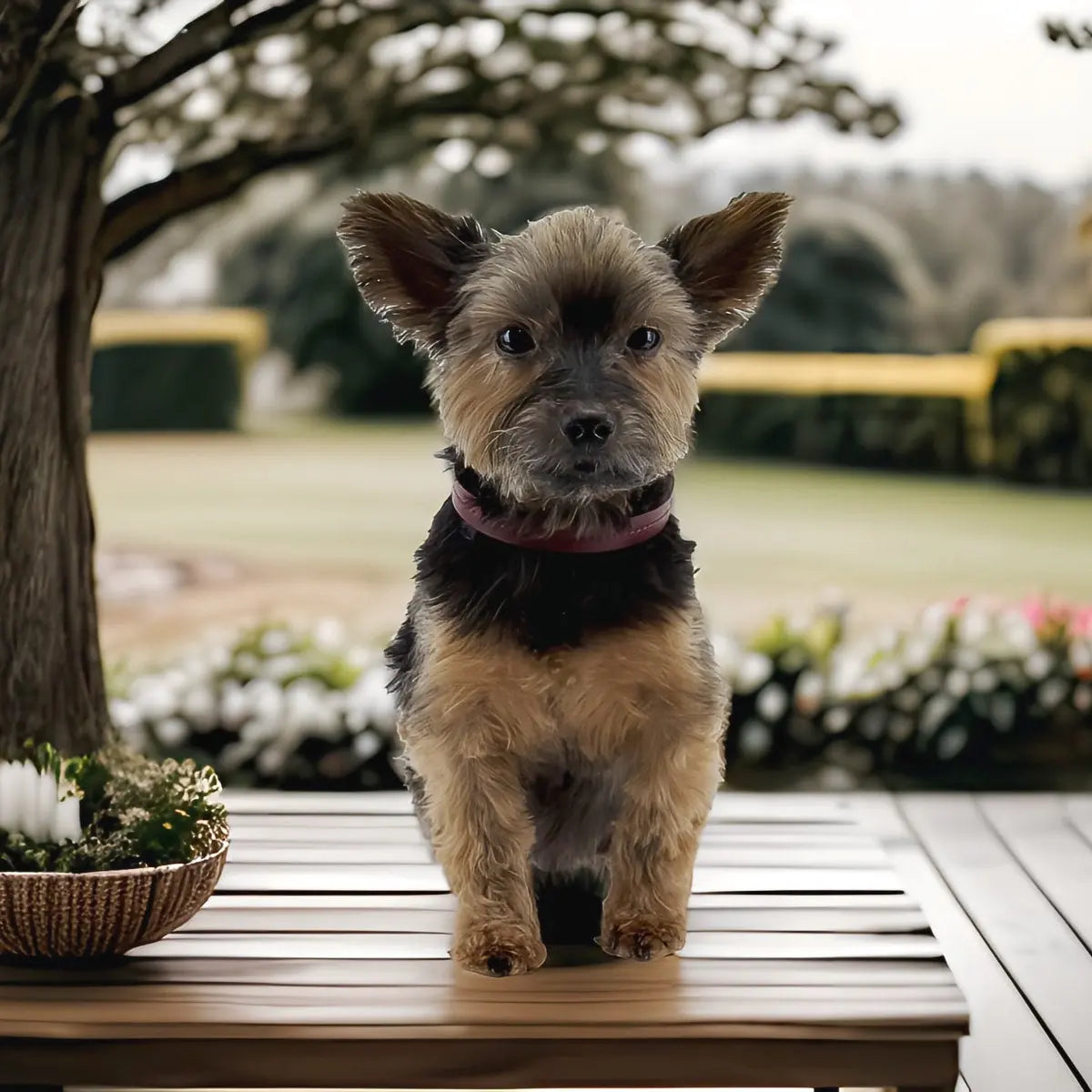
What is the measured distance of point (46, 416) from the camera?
11.2ft

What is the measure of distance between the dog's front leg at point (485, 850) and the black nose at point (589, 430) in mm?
535

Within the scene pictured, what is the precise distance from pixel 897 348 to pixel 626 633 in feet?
13.9

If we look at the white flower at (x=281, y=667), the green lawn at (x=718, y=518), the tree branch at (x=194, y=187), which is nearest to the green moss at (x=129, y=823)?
the tree branch at (x=194, y=187)

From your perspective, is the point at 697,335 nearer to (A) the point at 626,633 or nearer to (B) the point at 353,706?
(A) the point at 626,633

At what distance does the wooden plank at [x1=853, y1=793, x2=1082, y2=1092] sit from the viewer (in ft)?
9.52

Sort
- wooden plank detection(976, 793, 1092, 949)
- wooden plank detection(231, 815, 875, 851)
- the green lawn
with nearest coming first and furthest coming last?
wooden plank detection(231, 815, 875, 851) → wooden plank detection(976, 793, 1092, 949) → the green lawn

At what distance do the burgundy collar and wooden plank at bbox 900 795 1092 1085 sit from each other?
1413 mm

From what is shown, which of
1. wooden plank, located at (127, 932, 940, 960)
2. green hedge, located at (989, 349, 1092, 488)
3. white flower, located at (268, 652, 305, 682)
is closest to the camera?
wooden plank, located at (127, 932, 940, 960)

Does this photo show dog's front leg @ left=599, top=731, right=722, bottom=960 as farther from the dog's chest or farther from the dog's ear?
the dog's ear

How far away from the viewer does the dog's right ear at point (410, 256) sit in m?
2.35

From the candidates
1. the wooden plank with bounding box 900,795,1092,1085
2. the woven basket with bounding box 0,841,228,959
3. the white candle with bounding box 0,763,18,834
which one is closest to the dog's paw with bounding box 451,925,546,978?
the woven basket with bounding box 0,841,228,959

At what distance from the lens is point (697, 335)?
2.39 metres

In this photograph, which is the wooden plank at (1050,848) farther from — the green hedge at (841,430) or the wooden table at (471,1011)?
the green hedge at (841,430)

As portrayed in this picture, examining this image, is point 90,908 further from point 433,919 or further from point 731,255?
point 731,255
